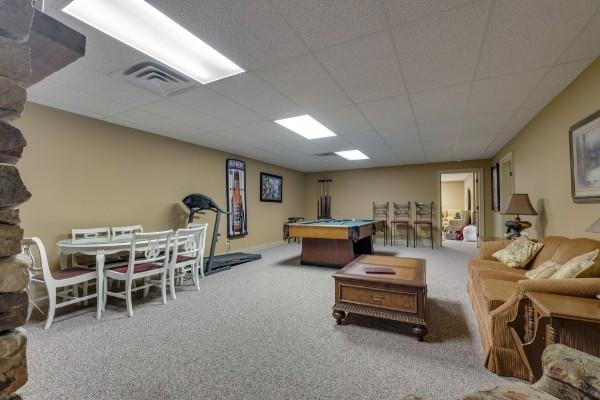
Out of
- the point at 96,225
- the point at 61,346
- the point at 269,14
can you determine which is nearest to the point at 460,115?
the point at 269,14

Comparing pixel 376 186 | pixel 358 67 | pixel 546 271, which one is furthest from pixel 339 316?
pixel 376 186

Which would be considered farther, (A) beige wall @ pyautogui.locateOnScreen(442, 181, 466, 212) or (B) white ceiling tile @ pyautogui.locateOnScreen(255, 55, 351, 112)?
(A) beige wall @ pyautogui.locateOnScreen(442, 181, 466, 212)

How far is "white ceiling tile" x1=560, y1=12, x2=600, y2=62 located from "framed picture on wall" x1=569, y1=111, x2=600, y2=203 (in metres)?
0.48

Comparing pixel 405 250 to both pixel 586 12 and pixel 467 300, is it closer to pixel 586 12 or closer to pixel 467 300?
pixel 467 300

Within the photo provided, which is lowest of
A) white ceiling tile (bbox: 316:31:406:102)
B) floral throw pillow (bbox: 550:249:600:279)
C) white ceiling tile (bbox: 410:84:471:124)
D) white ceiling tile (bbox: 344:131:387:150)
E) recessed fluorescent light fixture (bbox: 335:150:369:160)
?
floral throw pillow (bbox: 550:249:600:279)

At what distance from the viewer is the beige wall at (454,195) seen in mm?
11845

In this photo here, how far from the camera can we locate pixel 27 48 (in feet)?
2.33

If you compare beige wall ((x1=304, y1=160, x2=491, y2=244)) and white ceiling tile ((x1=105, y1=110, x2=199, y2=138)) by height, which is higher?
white ceiling tile ((x1=105, y1=110, x2=199, y2=138))

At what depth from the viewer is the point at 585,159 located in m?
2.34

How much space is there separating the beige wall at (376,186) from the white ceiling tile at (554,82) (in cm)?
420

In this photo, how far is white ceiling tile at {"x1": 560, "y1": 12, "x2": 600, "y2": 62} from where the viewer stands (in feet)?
5.86

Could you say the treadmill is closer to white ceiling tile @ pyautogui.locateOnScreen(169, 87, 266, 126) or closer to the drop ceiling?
the drop ceiling

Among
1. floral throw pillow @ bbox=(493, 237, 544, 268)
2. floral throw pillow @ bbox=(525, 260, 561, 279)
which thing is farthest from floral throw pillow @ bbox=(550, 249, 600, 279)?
floral throw pillow @ bbox=(493, 237, 544, 268)

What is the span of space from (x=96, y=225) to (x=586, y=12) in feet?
17.1
